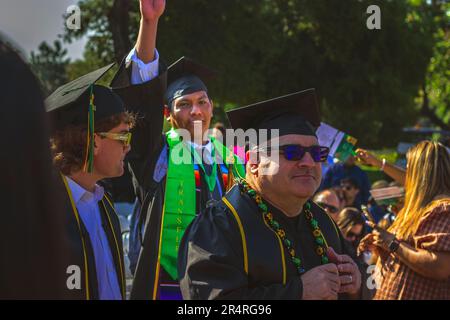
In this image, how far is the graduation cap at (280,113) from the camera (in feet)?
10.1

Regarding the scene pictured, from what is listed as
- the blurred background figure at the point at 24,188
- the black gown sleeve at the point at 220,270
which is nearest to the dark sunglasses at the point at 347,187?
the black gown sleeve at the point at 220,270

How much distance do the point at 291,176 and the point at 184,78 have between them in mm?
1825

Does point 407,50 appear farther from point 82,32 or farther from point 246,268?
point 246,268

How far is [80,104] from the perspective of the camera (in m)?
3.10

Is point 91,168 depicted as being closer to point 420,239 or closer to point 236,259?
point 236,259

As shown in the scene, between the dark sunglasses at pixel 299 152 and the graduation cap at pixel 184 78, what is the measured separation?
1.59 m

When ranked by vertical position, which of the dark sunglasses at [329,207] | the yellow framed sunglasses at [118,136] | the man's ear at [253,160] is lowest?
the dark sunglasses at [329,207]

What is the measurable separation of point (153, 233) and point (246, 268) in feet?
4.30

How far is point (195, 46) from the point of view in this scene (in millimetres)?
12359

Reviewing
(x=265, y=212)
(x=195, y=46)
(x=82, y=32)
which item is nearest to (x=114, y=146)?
(x=265, y=212)

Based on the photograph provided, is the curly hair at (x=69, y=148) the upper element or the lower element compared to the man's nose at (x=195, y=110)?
lower

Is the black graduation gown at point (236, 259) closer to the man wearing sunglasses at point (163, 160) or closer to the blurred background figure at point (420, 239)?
the man wearing sunglasses at point (163, 160)

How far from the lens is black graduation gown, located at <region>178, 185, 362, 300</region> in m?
2.66

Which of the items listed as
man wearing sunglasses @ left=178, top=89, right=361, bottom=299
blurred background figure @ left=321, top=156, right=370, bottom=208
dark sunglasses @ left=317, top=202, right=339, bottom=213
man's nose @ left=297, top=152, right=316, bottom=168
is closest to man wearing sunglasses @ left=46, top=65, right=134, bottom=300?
man wearing sunglasses @ left=178, top=89, right=361, bottom=299
